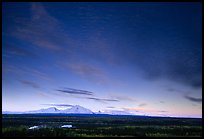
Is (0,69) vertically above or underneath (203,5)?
underneath

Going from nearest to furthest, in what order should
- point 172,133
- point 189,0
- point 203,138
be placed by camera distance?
point 189,0 < point 203,138 < point 172,133

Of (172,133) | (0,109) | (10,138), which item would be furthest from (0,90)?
(172,133)

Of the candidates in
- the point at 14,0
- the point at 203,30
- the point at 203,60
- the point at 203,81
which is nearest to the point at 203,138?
the point at 203,81

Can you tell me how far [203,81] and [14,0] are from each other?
845 cm

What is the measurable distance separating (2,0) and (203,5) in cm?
813

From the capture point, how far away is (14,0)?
11281 millimetres

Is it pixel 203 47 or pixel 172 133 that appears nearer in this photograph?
pixel 203 47

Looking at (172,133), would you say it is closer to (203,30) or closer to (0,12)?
(203,30)

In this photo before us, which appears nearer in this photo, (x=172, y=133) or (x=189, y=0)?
(x=189, y=0)

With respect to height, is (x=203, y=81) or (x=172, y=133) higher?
(x=203, y=81)

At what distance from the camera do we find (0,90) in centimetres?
1147

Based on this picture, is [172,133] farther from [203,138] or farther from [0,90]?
[0,90]

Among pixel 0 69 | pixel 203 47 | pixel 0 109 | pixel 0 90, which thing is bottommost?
pixel 0 109

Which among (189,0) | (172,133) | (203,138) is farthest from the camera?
(172,133)
